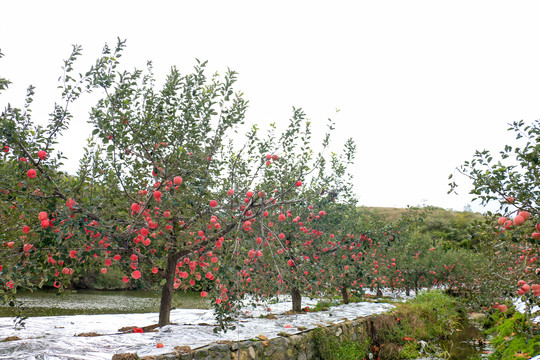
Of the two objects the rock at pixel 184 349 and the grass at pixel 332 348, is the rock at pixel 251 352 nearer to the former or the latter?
the rock at pixel 184 349

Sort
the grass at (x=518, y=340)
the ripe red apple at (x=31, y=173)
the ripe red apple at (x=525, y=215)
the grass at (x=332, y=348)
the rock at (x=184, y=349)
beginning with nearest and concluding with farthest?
1. the ripe red apple at (x=525, y=215)
2. the ripe red apple at (x=31, y=173)
3. the rock at (x=184, y=349)
4. the grass at (x=518, y=340)
5. the grass at (x=332, y=348)

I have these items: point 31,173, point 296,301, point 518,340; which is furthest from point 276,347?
point 518,340

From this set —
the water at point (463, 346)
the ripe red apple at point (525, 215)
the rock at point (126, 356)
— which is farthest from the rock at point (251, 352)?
the water at point (463, 346)

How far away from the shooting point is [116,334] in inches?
241

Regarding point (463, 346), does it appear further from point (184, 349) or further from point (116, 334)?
point (116, 334)

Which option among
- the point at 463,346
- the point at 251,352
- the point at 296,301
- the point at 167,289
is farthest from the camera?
the point at 463,346

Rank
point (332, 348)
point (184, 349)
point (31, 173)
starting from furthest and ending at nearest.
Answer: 1. point (332, 348)
2. point (184, 349)
3. point (31, 173)

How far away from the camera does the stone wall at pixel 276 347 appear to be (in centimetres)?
514

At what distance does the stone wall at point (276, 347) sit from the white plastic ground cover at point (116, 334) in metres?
0.25

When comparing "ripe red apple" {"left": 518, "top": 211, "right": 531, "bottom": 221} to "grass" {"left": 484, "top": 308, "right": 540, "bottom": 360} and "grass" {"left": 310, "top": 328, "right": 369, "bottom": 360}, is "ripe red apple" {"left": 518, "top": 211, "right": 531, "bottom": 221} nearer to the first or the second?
"grass" {"left": 484, "top": 308, "right": 540, "bottom": 360}

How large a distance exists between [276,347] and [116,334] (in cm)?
299

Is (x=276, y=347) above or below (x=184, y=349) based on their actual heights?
below

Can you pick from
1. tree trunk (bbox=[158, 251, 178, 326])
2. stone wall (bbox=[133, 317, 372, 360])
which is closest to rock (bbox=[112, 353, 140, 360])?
stone wall (bbox=[133, 317, 372, 360])

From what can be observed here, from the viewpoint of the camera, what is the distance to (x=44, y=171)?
4.50 m
